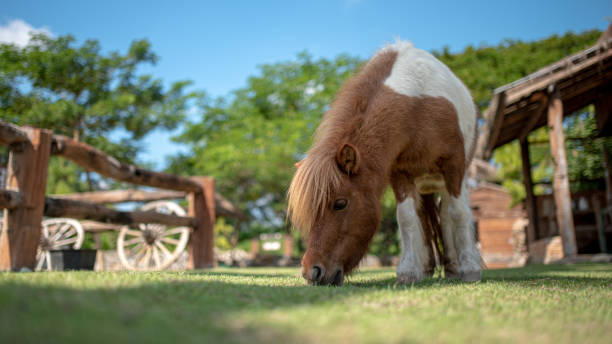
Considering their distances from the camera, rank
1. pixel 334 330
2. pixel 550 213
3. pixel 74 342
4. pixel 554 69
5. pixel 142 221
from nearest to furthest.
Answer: pixel 74 342
pixel 334 330
pixel 142 221
pixel 554 69
pixel 550 213

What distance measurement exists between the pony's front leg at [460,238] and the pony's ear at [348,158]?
3.91ft

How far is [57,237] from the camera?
6.59 metres

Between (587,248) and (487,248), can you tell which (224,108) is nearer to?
(487,248)

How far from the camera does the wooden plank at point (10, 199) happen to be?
3.56 metres

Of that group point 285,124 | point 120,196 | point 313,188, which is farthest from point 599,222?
point 285,124

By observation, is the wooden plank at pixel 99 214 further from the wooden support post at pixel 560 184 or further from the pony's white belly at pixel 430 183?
the wooden support post at pixel 560 184

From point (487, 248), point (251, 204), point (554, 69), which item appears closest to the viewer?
point (554, 69)

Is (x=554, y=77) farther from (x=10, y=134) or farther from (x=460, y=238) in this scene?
(x=10, y=134)

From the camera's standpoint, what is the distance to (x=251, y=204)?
20.4 metres

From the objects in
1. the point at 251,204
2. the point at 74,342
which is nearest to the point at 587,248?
the point at 74,342

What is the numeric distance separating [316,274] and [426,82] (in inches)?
73.0

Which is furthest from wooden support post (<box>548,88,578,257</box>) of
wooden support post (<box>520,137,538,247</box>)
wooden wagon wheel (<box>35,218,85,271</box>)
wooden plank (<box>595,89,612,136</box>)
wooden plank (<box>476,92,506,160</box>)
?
Answer: wooden wagon wheel (<box>35,218,85,271</box>)

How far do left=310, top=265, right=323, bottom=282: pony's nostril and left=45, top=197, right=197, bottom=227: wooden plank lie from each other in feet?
10.1

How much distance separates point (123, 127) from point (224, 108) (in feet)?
22.7
